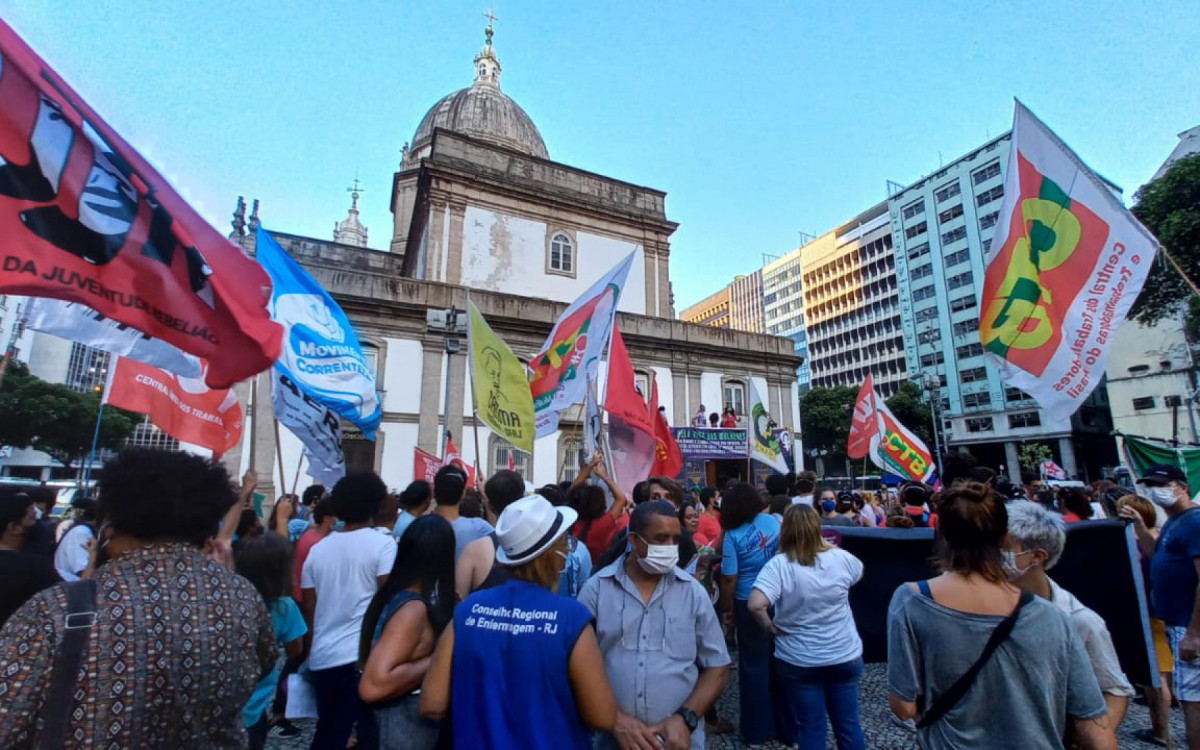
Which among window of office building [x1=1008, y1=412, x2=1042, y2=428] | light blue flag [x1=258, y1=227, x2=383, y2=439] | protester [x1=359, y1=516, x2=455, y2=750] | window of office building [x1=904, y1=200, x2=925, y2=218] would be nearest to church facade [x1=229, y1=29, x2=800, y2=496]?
light blue flag [x1=258, y1=227, x2=383, y2=439]

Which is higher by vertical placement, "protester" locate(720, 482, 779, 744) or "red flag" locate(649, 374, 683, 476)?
"red flag" locate(649, 374, 683, 476)

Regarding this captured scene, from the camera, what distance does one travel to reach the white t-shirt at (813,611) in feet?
11.1

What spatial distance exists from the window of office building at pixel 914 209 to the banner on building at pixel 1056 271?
63.8 m

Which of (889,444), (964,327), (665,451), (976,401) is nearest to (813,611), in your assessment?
(665,451)

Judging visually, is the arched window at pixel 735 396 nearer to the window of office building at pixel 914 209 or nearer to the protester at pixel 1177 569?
the protester at pixel 1177 569

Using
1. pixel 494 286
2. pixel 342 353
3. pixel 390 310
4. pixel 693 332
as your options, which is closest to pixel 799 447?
pixel 693 332

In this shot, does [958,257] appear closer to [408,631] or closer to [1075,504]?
[1075,504]

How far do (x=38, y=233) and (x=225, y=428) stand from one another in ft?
11.0

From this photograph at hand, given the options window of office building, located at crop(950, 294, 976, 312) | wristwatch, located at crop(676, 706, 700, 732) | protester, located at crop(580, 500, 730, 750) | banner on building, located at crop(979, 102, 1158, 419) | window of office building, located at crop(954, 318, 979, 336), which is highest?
window of office building, located at crop(950, 294, 976, 312)

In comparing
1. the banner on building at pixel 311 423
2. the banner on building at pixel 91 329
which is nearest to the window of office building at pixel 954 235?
the banner on building at pixel 311 423

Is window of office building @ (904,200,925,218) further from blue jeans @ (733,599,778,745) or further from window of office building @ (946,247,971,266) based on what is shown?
blue jeans @ (733,599,778,745)

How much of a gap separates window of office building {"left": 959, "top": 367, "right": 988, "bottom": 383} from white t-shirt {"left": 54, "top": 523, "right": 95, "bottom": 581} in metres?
58.8

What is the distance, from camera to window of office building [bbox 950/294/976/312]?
52.8 metres

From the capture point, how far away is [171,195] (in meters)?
3.28
